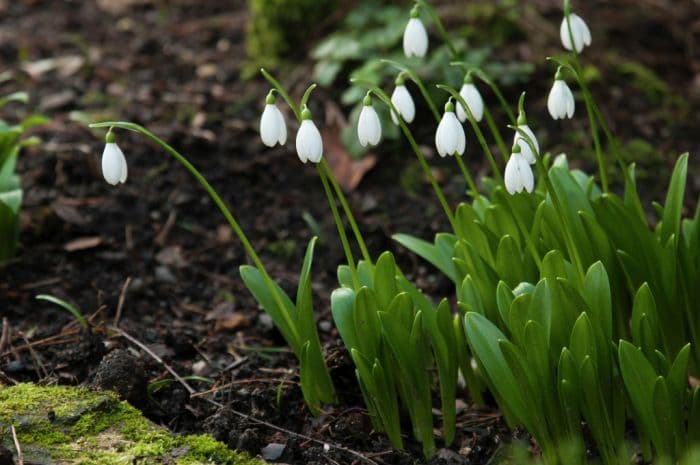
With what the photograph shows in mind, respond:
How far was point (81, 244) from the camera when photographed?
152 inches

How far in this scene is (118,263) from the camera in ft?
12.7

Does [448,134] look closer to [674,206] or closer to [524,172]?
[524,172]

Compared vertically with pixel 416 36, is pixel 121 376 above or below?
below

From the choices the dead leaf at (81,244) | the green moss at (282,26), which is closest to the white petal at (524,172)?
the dead leaf at (81,244)

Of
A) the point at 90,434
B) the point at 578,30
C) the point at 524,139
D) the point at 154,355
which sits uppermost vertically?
the point at 578,30

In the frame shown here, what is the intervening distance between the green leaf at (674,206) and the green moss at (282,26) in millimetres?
2757

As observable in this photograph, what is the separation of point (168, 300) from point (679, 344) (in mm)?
1845

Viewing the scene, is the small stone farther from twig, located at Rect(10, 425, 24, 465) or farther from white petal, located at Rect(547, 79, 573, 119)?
white petal, located at Rect(547, 79, 573, 119)

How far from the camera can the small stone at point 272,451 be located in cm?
266

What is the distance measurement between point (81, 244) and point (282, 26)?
6.31 feet

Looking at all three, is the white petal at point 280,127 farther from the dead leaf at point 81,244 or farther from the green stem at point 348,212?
the dead leaf at point 81,244

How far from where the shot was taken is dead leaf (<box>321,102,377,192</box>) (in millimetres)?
4504

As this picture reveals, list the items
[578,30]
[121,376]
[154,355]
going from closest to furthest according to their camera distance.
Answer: [121,376] → [578,30] → [154,355]

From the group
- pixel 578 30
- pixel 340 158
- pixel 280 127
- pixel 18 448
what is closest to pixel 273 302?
pixel 280 127
